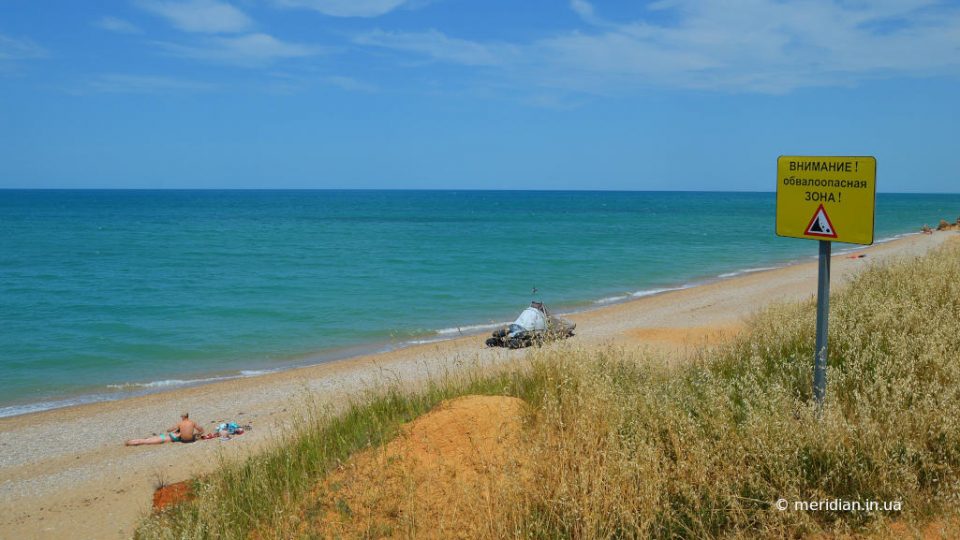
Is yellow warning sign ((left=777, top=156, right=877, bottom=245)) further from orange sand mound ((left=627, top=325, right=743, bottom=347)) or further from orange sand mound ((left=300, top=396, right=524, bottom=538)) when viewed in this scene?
orange sand mound ((left=627, top=325, right=743, bottom=347))

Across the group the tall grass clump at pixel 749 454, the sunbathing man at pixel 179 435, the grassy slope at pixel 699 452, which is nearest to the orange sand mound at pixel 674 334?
the grassy slope at pixel 699 452

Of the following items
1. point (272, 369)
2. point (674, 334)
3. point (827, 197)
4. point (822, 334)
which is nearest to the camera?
point (827, 197)

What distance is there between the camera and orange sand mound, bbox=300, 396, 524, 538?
13.9 ft

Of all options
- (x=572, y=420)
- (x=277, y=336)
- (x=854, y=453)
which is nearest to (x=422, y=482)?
(x=572, y=420)

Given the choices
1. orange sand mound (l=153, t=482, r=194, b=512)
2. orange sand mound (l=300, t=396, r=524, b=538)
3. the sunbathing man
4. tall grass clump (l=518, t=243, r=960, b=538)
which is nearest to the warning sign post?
tall grass clump (l=518, t=243, r=960, b=538)

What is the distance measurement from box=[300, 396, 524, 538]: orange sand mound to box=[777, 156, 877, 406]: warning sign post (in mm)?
2307

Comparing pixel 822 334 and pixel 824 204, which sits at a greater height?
pixel 824 204

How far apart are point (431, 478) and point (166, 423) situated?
28.9ft

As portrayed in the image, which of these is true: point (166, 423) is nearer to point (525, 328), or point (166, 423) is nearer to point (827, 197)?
point (525, 328)

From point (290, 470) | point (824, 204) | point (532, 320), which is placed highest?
point (824, 204)

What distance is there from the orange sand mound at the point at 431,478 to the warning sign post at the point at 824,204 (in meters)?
2.31

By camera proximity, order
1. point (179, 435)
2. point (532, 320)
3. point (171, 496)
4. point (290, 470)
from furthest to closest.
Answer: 1. point (532, 320)
2. point (179, 435)
3. point (171, 496)
4. point (290, 470)

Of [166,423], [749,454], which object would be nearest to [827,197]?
[749,454]

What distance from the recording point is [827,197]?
4371mm
